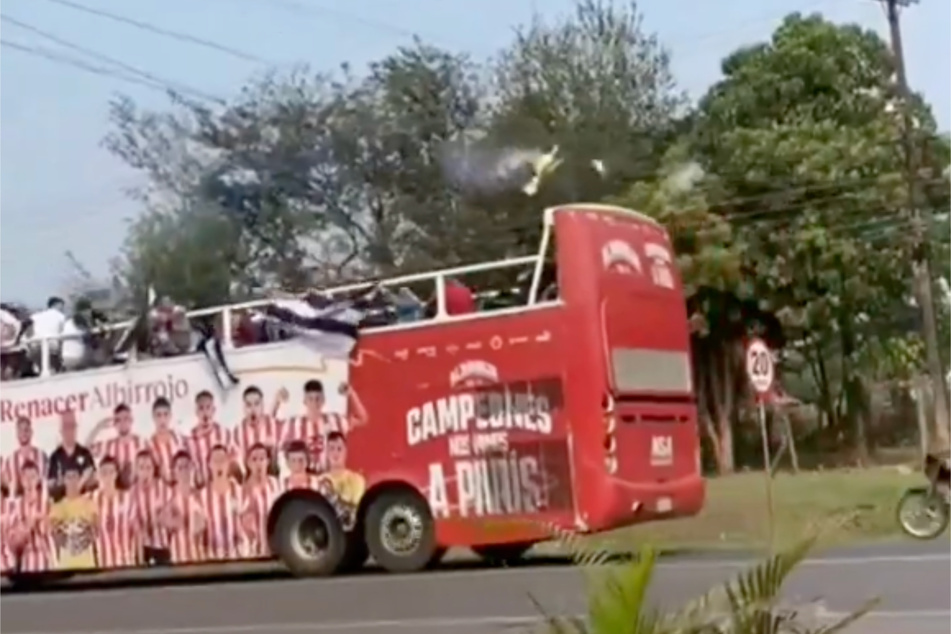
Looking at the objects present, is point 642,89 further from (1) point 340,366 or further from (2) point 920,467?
(1) point 340,366

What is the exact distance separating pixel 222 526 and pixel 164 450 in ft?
0.75

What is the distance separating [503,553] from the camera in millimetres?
3889

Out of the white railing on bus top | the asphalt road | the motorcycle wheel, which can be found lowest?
the asphalt road

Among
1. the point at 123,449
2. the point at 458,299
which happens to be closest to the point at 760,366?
the point at 458,299

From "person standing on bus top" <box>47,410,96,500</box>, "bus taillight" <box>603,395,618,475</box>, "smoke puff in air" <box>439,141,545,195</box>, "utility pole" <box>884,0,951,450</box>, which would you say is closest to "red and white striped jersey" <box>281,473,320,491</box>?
"person standing on bus top" <box>47,410,96,500</box>

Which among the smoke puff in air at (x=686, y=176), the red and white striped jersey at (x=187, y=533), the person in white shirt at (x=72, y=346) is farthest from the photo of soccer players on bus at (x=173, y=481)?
the smoke puff in air at (x=686, y=176)

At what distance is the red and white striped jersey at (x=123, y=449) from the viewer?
169 inches

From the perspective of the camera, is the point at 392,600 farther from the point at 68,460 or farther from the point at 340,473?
the point at 68,460

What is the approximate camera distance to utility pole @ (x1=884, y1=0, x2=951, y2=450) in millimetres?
2805

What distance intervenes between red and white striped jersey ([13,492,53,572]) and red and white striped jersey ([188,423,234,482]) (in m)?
0.39

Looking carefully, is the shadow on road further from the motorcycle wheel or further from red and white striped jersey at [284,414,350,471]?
the motorcycle wheel

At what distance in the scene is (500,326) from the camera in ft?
12.5

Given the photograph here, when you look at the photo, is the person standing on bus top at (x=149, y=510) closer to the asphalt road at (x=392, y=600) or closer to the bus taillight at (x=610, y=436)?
the asphalt road at (x=392, y=600)

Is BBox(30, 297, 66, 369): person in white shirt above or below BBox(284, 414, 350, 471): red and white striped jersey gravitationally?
above
